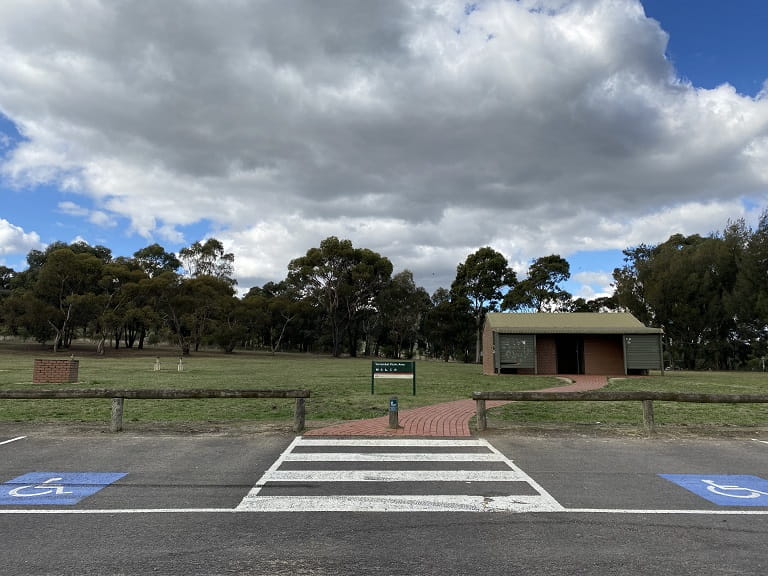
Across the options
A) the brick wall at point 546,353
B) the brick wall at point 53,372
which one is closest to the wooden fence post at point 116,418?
the brick wall at point 53,372

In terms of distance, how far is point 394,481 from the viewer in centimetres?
628

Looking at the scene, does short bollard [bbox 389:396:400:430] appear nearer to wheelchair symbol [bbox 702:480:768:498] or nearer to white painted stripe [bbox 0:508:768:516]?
white painted stripe [bbox 0:508:768:516]

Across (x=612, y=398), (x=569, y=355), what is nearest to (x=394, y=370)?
(x=612, y=398)

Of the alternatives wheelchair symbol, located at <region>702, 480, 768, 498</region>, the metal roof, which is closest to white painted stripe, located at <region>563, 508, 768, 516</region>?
wheelchair symbol, located at <region>702, 480, 768, 498</region>

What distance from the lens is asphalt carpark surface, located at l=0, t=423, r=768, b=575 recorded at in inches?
155

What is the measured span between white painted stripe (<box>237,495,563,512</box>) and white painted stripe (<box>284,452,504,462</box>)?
170 centimetres

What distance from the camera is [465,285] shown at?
62625mm

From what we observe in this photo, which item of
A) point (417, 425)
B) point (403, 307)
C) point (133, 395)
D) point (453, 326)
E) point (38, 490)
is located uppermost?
point (403, 307)

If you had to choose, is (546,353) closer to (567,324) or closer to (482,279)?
(567,324)

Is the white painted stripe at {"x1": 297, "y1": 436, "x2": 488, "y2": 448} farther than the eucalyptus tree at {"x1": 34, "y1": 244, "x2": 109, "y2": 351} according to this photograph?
No

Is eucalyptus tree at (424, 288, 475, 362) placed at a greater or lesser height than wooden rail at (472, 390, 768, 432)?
greater

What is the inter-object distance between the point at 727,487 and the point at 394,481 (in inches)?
148

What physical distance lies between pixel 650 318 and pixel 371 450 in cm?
5173

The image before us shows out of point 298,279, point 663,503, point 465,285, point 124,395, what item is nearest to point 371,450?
point 663,503
